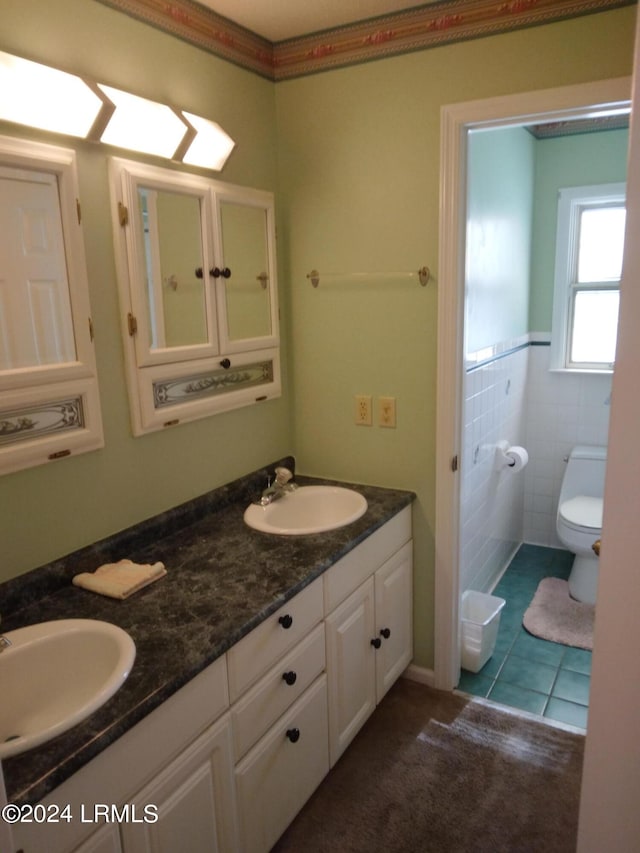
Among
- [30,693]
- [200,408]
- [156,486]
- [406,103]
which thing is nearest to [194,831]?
[30,693]

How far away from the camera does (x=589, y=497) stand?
3.49 m

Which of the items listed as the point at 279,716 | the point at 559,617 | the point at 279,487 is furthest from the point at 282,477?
the point at 559,617

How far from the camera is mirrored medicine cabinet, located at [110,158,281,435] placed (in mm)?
1734

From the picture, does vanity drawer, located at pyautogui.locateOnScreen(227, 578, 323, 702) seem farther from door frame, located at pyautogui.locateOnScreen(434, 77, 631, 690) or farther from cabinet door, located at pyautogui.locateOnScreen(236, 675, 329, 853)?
door frame, located at pyautogui.locateOnScreen(434, 77, 631, 690)

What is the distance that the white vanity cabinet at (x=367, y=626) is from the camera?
1906 mm

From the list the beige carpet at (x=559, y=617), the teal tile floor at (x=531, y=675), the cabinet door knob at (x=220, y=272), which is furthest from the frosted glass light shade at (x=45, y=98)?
the beige carpet at (x=559, y=617)

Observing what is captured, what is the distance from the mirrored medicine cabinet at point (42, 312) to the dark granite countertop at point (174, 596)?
1.15ft

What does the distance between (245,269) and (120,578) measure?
1144mm

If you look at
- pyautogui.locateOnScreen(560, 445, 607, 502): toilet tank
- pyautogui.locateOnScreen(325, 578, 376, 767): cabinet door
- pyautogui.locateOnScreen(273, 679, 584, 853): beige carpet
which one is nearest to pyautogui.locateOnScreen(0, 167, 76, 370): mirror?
pyautogui.locateOnScreen(325, 578, 376, 767): cabinet door

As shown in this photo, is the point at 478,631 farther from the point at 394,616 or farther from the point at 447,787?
the point at 447,787

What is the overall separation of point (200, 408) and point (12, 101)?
3.21 ft

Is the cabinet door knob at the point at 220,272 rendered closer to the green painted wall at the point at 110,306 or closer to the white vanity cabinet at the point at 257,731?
the green painted wall at the point at 110,306

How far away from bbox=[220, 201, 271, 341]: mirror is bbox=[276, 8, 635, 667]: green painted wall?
20cm

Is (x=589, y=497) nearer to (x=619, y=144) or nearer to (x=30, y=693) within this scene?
(x=619, y=144)
